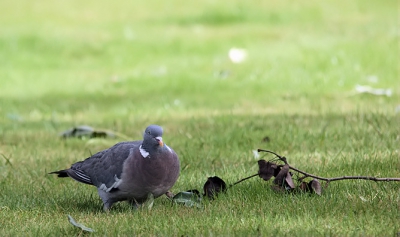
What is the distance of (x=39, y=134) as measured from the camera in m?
7.77

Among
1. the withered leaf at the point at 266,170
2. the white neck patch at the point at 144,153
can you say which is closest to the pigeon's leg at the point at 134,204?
the white neck patch at the point at 144,153

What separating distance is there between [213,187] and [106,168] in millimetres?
672

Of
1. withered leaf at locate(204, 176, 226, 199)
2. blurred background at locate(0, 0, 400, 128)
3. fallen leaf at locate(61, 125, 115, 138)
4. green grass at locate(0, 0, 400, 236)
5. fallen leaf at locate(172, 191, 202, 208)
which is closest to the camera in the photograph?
green grass at locate(0, 0, 400, 236)

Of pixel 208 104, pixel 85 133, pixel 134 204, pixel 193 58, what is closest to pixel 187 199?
pixel 134 204

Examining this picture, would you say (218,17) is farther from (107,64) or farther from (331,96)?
(331,96)

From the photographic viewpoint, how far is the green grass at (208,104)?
13.6ft

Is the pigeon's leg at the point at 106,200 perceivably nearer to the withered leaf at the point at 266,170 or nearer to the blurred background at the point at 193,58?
the withered leaf at the point at 266,170

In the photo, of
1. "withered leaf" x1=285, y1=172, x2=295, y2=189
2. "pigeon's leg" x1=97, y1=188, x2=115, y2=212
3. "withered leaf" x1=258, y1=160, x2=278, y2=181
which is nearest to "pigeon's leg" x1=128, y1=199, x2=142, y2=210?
"pigeon's leg" x1=97, y1=188, x2=115, y2=212

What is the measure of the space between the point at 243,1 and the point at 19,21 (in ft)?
16.6

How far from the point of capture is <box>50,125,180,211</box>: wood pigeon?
13.8 feet

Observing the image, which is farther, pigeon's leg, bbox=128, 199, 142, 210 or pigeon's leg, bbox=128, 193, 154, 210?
pigeon's leg, bbox=128, 199, 142, 210

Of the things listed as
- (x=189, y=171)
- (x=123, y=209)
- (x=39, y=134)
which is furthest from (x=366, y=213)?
(x=39, y=134)

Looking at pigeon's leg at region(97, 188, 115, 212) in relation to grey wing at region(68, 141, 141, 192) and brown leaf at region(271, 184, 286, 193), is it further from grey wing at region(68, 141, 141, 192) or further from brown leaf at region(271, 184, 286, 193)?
brown leaf at region(271, 184, 286, 193)

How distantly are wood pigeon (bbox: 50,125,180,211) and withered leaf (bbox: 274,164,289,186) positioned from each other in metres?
0.63
